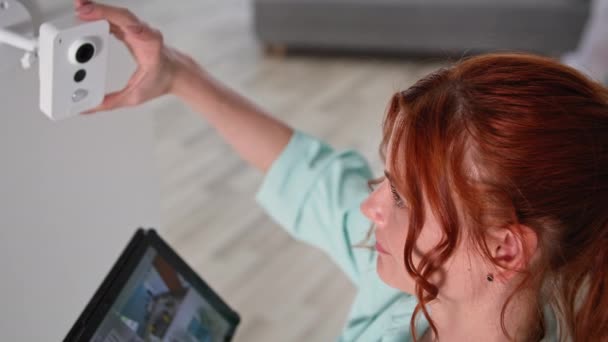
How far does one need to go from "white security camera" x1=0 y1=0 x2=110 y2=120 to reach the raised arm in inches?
1.4

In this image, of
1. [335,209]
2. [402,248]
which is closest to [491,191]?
[402,248]

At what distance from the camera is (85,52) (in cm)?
71

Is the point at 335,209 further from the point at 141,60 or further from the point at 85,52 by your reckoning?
the point at 85,52

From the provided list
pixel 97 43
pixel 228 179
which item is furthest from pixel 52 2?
pixel 228 179

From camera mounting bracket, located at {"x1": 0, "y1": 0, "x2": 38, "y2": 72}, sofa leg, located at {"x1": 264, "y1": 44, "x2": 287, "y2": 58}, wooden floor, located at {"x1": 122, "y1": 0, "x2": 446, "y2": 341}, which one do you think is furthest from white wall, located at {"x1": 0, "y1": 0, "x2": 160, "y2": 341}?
sofa leg, located at {"x1": 264, "y1": 44, "x2": 287, "y2": 58}

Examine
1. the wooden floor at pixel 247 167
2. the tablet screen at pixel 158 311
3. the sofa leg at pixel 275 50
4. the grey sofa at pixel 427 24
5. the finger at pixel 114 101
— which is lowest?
the wooden floor at pixel 247 167

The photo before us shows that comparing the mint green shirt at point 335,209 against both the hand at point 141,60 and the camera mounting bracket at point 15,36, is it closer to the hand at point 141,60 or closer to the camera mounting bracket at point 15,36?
the hand at point 141,60

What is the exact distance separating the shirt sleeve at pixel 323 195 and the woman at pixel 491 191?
170mm

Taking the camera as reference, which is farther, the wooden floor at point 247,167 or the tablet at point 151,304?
the wooden floor at point 247,167

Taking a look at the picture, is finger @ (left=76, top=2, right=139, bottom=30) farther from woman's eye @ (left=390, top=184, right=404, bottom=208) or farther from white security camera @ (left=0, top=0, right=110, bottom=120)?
woman's eye @ (left=390, top=184, right=404, bottom=208)

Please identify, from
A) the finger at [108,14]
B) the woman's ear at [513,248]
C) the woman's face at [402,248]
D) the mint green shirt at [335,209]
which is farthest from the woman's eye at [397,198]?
the finger at [108,14]

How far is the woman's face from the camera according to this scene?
81cm

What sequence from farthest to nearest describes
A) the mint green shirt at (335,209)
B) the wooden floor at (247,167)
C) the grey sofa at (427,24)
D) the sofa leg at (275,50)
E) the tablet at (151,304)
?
the sofa leg at (275,50) → the grey sofa at (427,24) → the wooden floor at (247,167) → the mint green shirt at (335,209) → the tablet at (151,304)

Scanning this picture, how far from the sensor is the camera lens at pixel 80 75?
711mm
